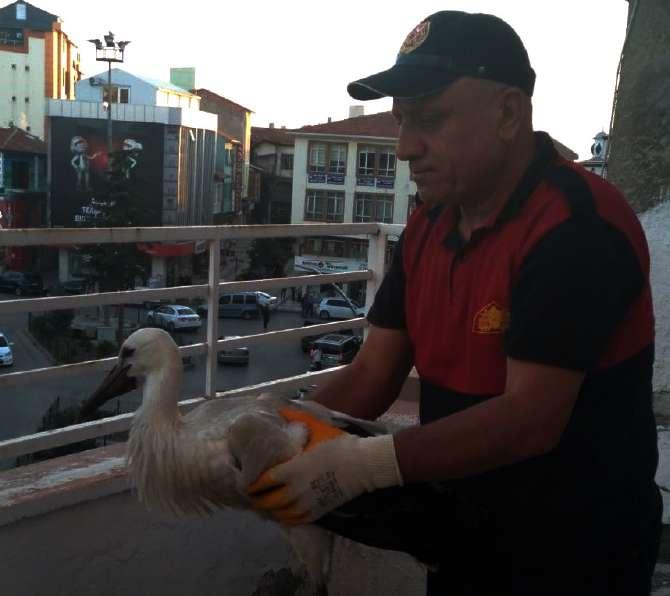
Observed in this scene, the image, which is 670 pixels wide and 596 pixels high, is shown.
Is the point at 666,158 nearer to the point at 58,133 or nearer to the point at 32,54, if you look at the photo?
the point at 58,133

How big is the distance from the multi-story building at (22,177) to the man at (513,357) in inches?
1708

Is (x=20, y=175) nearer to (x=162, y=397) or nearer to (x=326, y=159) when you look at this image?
(x=326, y=159)

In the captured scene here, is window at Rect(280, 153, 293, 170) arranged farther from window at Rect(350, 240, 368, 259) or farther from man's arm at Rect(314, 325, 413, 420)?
man's arm at Rect(314, 325, 413, 420)

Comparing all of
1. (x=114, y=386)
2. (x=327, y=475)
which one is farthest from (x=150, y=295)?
(x=327, y=475)

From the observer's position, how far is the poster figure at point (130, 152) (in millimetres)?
38938

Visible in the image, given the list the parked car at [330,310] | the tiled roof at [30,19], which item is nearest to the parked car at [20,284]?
the parked car at [330,310]

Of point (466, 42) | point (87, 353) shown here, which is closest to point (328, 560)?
point (466, 42)

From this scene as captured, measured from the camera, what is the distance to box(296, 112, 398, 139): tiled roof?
148 feet

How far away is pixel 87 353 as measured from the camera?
17.6 metres

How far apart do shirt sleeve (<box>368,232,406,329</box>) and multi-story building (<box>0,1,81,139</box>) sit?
2171 inches

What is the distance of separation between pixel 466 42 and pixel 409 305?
25.9 inches

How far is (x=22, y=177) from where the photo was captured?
147 ft

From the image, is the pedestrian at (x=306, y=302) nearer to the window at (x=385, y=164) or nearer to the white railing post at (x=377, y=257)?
the white railing post at (x=377, y=257)

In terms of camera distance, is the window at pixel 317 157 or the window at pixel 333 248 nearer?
the window at pixel 333 248
